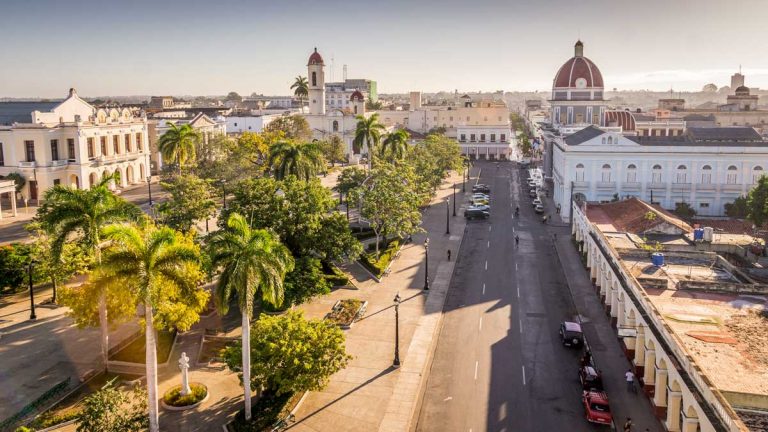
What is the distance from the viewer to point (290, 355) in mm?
27625

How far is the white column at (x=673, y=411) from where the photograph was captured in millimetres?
26547

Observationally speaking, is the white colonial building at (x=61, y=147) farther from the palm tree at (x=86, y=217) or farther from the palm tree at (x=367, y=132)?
the palm tree at (x=86, y=217)

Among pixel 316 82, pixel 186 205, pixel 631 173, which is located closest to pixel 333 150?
pixel 316 82

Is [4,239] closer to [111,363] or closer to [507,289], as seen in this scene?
[111,363]

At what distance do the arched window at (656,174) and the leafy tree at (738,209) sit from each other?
857 cm

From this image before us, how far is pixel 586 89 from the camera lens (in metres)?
99.9

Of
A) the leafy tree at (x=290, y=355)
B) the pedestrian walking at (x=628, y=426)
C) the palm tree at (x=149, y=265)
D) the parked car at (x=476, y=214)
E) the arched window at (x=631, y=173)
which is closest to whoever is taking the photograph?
the palm tree at (x=149, y=265)

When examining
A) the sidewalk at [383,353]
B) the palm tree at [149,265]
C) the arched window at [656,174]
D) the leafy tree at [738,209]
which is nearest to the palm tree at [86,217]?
the palm tree at [149,265]

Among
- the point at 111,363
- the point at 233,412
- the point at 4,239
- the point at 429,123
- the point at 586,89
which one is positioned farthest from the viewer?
the point at 429,123

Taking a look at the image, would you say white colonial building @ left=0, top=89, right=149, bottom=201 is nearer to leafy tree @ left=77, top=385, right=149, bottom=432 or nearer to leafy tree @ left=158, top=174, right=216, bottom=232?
leafy tree @ left=158, top=174, right=216, bottom=232

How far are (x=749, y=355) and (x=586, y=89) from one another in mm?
79483

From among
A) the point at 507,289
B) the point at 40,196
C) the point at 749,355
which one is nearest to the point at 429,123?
the point at 40,196

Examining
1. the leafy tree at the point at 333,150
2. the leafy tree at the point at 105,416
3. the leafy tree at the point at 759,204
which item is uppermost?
the leafy tree at the point at 333,150

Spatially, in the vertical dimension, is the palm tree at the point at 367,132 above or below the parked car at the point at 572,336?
above
